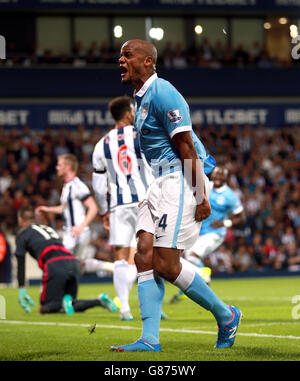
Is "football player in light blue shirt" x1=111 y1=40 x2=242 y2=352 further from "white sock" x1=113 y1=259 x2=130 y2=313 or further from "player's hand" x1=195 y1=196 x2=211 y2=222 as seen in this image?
"white sock" x1=113 y1=259 x2=130 y2=313

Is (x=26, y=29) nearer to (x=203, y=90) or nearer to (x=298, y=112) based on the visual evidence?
(x=203, y=90)

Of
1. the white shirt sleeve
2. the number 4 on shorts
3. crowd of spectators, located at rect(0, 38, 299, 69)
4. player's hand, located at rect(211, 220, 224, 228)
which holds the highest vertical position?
crowd of spectators, located at rect(0, 38, 299, 69)

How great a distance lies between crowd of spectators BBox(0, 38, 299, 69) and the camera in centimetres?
2681

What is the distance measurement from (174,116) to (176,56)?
2284 cm

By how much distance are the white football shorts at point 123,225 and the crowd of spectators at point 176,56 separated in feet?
57.7

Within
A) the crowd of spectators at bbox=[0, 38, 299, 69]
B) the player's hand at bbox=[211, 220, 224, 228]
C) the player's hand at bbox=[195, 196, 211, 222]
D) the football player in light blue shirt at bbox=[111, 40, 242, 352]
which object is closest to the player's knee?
the football player in light blue shirt at bbox=[111, 40, 242, 352]

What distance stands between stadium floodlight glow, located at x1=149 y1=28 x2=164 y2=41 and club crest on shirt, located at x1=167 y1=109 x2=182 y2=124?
24.2 m

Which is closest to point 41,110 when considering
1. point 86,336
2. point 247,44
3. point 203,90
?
point 203,90

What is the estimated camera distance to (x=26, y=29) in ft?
90.8

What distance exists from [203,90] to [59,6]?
556cm

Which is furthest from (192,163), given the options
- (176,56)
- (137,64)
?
(176,56)

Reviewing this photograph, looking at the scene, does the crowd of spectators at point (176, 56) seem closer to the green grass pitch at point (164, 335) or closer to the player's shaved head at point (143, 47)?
the green grass pitch at point (164, 335)

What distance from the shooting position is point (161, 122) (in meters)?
5.86

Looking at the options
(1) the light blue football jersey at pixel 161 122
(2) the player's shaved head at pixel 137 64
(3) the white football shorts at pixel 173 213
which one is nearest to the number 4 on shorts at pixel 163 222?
(3) the white football shorts at pixel 173 213
